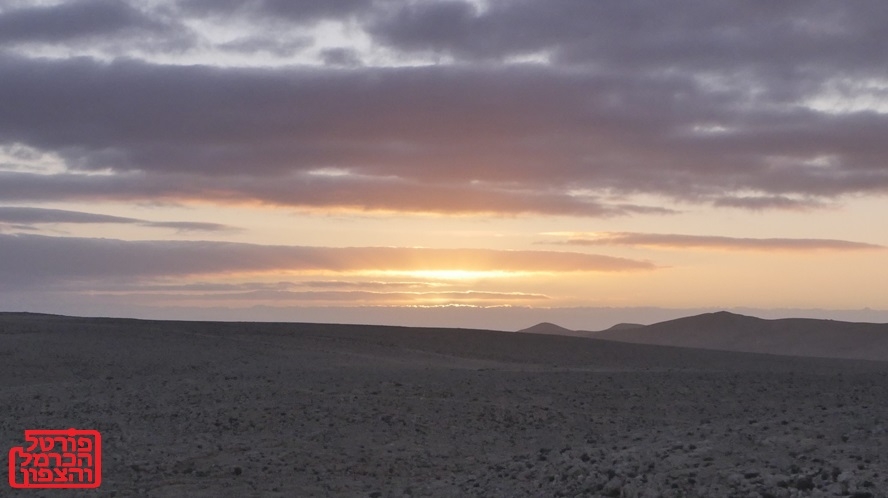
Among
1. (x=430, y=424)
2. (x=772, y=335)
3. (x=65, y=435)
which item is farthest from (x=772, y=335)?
(x=65, y=435)

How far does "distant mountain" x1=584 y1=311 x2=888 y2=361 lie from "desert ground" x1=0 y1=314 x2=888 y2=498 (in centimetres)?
3551

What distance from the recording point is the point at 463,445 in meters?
16.3

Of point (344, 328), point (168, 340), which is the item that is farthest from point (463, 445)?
point (344, 328)

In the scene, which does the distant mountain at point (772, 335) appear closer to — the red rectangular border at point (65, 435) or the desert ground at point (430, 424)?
the desert ground at point (430, 424)

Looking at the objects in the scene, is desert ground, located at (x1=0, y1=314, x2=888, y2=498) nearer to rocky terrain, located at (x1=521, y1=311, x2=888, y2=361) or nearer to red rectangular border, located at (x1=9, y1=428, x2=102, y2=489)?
red rectangular border, located at (x1=9, y1=428, x2=102, y2=489)

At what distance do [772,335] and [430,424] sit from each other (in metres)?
65.5

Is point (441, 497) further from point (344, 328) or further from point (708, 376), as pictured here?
point (344, 328)

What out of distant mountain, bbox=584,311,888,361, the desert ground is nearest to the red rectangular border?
the desert ground

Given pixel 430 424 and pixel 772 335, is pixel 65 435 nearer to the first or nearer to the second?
pixel 430 424

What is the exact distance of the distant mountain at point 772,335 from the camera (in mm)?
65938

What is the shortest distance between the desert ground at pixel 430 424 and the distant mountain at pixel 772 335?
117 ft

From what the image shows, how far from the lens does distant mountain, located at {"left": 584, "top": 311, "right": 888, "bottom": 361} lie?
216 feet

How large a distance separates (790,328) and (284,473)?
71.4m

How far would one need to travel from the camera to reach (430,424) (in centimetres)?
1777
